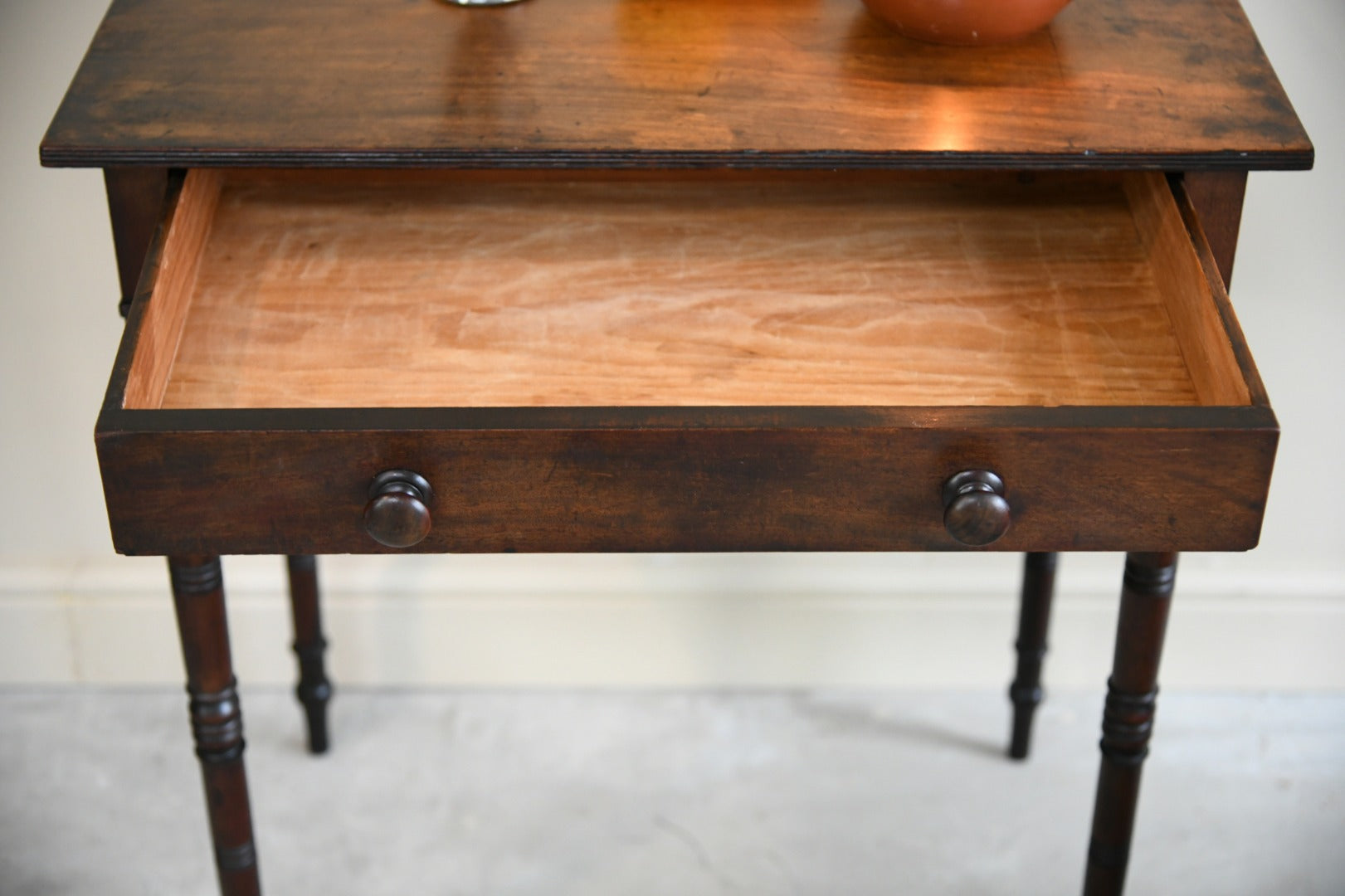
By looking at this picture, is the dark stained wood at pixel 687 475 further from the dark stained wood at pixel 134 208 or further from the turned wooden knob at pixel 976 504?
the dark stained wood at pixel 134 208

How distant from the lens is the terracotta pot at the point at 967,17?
1.00 metres

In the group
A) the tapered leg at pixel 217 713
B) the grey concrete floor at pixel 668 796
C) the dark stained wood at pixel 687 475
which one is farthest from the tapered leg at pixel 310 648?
the dark stained wood at pixel 687 475

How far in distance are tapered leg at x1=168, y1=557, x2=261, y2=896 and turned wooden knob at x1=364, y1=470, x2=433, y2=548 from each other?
0.80 feet

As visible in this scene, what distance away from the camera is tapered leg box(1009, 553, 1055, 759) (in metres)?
1.49

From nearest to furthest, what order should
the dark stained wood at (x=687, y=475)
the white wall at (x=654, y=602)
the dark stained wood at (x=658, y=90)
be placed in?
1. the dark stained wood at (x=687, y=475)
2. the dark stained wood at (x=658, y=90)
3. the white wall at (x=654, y=602)

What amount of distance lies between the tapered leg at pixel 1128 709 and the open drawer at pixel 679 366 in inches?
7.1

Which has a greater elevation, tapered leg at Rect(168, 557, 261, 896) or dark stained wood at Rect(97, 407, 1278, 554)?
dark stained wood at Rect(97, 407, 1278, 554)

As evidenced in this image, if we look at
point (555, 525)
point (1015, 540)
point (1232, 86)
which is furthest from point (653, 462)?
point (1232, 86)

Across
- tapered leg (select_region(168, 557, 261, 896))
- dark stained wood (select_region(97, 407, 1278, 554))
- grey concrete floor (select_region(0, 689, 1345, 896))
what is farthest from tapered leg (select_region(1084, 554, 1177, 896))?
tapered leg (select_region(168, 557, 261, 896))

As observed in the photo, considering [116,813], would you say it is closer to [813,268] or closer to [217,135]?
[217,135]

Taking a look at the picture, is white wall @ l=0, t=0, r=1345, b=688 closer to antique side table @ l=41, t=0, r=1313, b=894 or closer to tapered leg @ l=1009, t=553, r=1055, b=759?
tapered leg @ l=1009, t=553, r=1055, b=759

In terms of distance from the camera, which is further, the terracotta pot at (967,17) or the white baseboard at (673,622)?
the white baseboard at (673,622)

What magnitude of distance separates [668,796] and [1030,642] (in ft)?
1.42

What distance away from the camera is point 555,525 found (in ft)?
2.84
